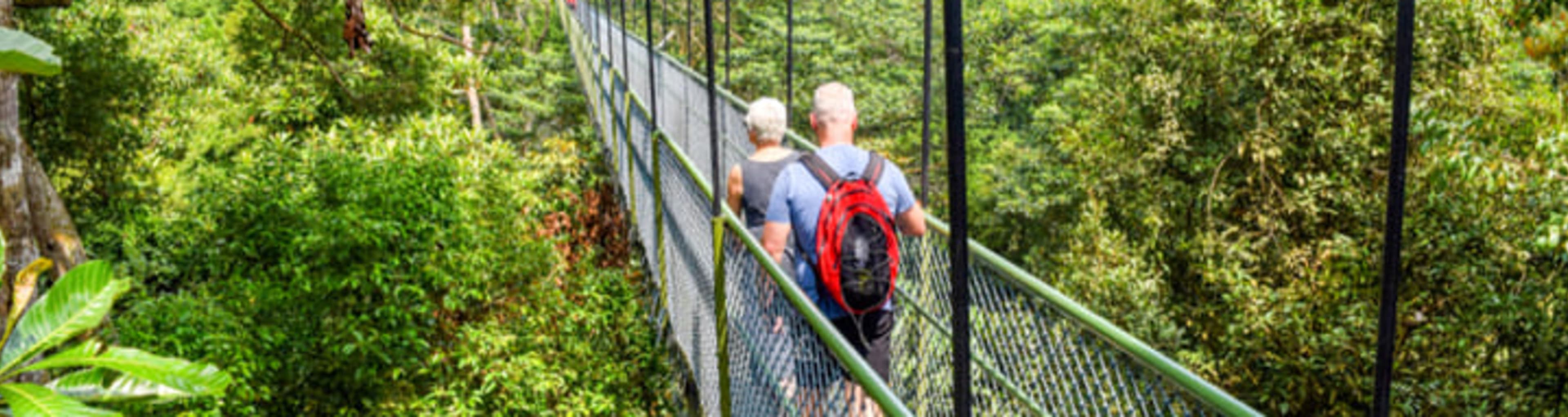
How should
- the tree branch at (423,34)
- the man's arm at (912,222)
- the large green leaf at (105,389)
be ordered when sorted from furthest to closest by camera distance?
the tree branch at (423,34) < the man's arm at (912,222) < the large green leaf at (105,389)

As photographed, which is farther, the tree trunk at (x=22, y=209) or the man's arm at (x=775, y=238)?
the tree trunk at (x=22, y=209)

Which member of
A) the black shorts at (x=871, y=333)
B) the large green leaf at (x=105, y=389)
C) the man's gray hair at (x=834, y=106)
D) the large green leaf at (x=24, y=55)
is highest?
the large green leaf at (x=24, y=55)

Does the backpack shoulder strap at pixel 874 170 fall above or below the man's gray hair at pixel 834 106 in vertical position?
below

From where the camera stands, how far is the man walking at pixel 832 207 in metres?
1.85

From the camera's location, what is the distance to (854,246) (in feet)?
5.98

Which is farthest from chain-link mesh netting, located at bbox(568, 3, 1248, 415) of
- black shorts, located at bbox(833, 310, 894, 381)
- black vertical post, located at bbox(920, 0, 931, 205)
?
black vertical post, located at bbox(920, 0, 931, 205)

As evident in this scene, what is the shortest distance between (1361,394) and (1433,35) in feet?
7.35

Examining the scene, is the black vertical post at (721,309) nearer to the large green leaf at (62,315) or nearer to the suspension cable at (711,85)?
the suspension cable at (711,85)

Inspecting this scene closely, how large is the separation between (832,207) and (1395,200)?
3.56ft

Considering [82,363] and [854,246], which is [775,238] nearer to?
[854,246]

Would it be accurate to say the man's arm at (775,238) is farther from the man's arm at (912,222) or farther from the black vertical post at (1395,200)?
the black vertical post at (1395,200)

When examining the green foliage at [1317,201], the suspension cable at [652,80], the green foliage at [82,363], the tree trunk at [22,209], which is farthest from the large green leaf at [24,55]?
the green foliage at [1317,201]

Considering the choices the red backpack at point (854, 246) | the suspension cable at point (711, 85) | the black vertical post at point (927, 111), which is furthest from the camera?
the black vertical post at point (927, 111)

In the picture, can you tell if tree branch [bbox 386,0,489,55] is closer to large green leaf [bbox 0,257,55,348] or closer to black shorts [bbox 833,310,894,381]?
black shorts [bbox 833,310,894,381]
